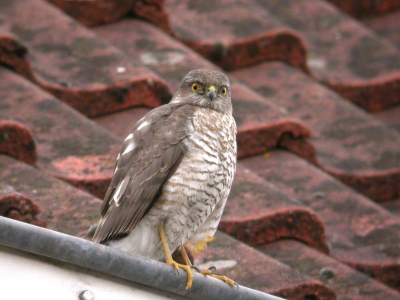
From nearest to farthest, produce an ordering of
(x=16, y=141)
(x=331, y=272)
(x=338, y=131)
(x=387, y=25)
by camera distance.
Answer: (x=16, y=141) < (x=331, y=272) < (x=338, y=131) < (x=387, y=25)

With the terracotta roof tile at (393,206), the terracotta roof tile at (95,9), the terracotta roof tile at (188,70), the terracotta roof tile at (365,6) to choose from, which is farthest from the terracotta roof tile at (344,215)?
the terracotta roof tile at (365,6)

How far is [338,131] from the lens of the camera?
557 centimetres

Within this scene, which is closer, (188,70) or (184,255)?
(184,255)

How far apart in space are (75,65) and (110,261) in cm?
208

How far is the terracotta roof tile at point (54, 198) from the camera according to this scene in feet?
12.5

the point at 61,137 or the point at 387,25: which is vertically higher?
the point at 61,137

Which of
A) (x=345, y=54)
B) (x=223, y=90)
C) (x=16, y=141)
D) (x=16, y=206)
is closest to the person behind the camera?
(x=16, y=206)

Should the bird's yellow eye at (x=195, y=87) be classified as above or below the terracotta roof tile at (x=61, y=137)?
above

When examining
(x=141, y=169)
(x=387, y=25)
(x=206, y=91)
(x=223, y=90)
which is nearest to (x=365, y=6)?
(x=387, y=25)

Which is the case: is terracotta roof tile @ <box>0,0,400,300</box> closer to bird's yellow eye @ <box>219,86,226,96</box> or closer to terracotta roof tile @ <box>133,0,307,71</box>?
terracotta roof tile @ <box>133,0,307,71</box>

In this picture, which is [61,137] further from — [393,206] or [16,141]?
[393,206]

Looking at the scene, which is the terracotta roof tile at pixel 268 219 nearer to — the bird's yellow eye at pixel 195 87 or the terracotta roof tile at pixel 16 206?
the bird's yellow eye at pixel 195 87

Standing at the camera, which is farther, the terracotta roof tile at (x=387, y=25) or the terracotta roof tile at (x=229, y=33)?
the terracotta roof tile at (x=387, y=25)

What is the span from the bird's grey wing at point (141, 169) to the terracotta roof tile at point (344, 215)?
1032 mm
